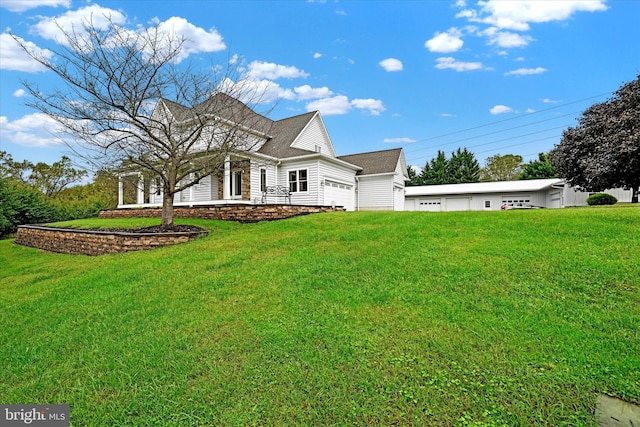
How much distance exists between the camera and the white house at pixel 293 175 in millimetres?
14828

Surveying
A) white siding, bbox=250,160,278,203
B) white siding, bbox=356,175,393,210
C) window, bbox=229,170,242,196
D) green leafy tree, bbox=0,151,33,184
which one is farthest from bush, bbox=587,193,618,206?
green leafy tree, bbox=0,151,33,184

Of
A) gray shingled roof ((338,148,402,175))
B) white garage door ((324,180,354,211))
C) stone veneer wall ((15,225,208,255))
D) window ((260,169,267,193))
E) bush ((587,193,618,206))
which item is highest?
gray shingled roof ((338,148,402,175))

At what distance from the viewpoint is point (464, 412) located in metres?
2.18

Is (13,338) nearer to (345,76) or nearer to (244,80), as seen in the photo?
(244,80)

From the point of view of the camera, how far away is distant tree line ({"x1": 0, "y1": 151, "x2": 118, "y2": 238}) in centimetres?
1748

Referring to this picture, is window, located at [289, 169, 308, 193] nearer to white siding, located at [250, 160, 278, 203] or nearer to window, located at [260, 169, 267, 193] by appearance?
white siding, located at [250, 160, 278, 203]

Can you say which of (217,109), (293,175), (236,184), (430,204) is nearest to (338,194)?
(293,175)

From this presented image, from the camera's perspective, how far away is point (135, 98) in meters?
9.56

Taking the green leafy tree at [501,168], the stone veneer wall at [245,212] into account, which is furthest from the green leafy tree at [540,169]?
the stone veneer wall at [245,212]

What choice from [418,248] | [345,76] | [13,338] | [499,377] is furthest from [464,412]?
[345,76]

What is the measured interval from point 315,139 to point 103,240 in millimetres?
14103

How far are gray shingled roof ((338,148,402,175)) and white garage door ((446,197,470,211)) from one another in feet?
30.8

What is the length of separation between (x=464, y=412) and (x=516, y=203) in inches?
1106

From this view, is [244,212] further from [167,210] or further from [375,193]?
[375,193]
